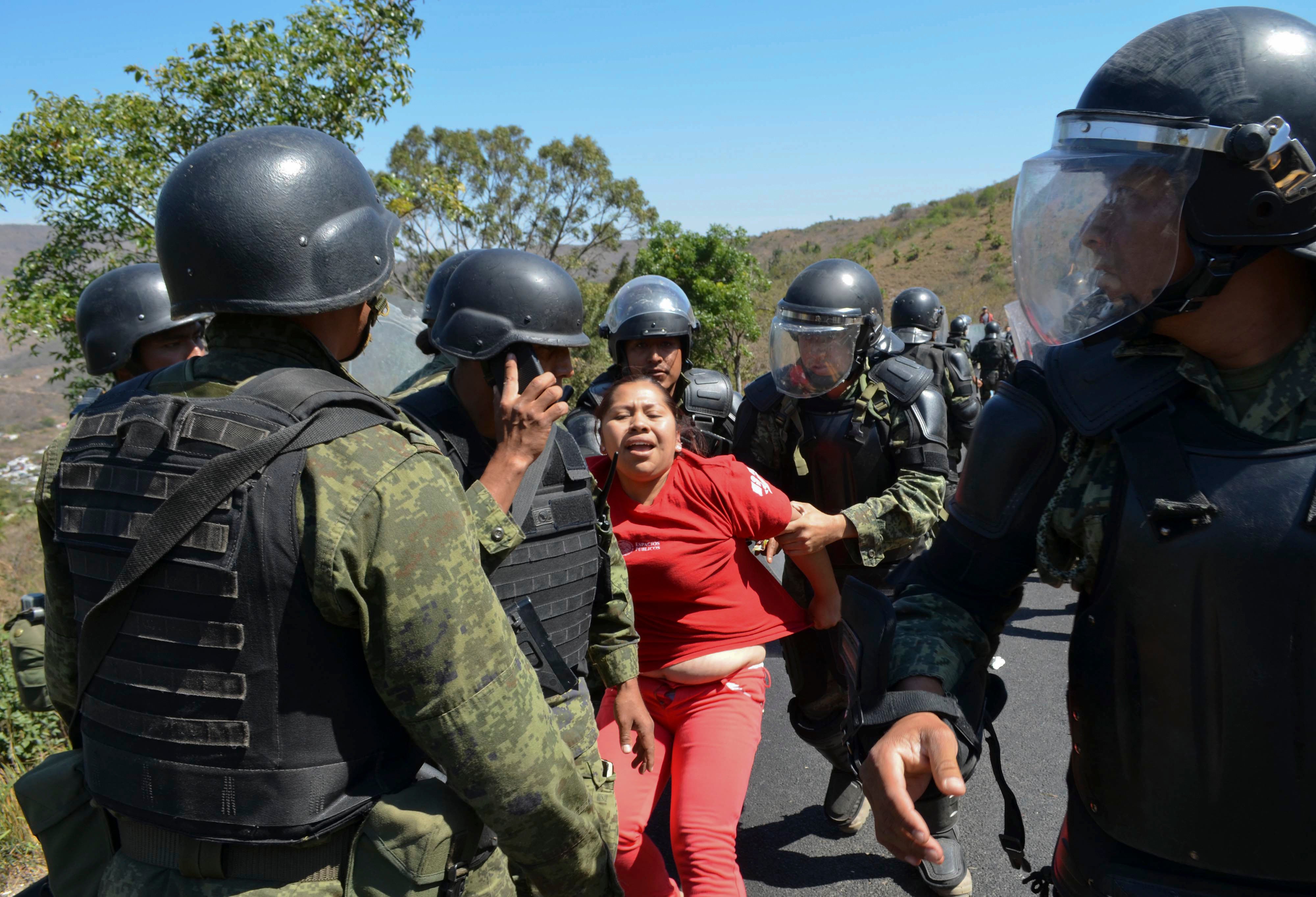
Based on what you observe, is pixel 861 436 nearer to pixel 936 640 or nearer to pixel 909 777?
pixel 936 640

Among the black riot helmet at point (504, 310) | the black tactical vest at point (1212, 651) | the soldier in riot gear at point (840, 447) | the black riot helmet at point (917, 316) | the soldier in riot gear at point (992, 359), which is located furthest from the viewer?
the soldier in riot gear at point (992, 359)

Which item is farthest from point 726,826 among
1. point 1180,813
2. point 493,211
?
point 493,211

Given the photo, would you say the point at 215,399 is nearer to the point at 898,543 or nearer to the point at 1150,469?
the point at 1150,469

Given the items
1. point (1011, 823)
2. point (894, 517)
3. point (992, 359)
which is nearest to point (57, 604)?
point (1011, 823)

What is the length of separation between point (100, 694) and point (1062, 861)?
155 centimetres

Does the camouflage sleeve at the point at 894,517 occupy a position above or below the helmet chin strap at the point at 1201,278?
below

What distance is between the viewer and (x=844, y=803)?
3.28m

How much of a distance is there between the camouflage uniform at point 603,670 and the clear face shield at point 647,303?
1241 mm

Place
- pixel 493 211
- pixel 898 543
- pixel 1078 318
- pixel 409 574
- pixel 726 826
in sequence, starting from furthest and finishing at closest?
pixel 493 211
pixel 898 543
pixel 726 826
pixel 1078 318
pixel 409 574

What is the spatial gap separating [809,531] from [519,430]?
1.20 meters

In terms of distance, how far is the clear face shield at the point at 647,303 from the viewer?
3855 millimetres

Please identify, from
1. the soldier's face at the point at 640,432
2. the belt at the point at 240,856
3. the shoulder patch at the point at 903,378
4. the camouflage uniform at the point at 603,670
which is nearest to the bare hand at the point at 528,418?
the camouflage uniform at the point at 603,670

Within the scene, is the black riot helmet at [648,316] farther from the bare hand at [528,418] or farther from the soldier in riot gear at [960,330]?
the soldier in riot gear at [960,330]

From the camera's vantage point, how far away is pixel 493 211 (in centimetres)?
2166
